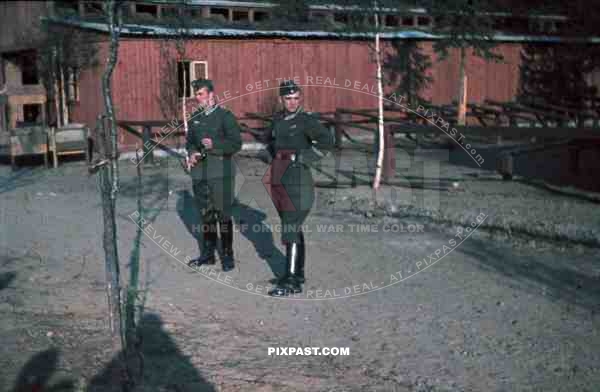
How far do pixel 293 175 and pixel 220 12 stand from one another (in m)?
11.8

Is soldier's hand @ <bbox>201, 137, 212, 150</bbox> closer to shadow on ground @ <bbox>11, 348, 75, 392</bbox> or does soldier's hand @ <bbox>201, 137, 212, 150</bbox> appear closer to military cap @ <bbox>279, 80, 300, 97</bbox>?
military cap @ <bbox>279, 80, 300, 97</bbox>

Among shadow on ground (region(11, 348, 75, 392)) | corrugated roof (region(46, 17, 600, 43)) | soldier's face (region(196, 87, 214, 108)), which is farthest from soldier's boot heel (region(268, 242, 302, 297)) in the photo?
corrugated roof (region(46, 17, 600, 43))

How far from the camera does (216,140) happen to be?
267 inches

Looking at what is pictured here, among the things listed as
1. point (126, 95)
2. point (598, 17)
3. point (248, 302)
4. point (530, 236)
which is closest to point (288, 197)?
point (248, 302)

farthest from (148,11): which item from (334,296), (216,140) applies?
(334,296)

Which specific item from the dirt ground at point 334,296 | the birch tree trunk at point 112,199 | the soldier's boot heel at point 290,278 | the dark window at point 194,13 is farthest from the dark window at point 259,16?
the birch tree trunk at point 112,199

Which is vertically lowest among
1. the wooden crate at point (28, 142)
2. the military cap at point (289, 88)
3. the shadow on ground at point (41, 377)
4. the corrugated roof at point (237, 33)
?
the shadow on ground at point (41, 377)

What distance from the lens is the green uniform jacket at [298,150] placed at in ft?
20.3

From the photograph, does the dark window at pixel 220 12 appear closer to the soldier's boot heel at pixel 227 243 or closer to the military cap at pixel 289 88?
the soldier's boot heel at pixel 227 243

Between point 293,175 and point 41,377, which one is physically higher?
point 293,175

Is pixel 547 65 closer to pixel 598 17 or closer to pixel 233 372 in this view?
pixel 598 17

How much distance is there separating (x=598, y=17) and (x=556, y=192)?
47.4 feet

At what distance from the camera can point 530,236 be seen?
8.31m

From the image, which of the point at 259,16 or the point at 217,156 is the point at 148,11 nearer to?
the point at 259,16
